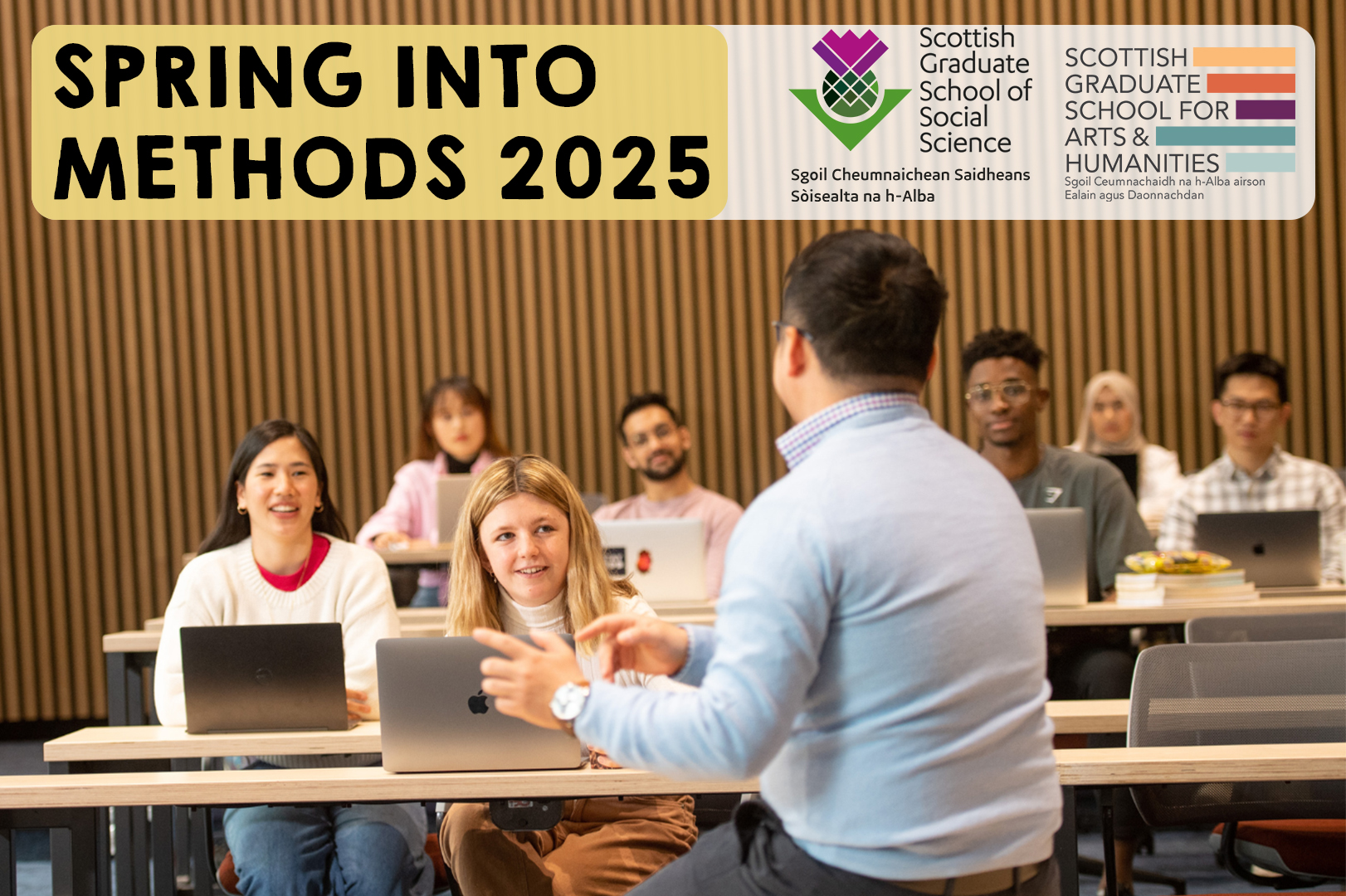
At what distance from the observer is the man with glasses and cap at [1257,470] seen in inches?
185

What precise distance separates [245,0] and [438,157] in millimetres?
3251

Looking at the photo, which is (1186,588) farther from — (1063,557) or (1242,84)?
(1242,84)

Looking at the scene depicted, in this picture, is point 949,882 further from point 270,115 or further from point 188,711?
point 270,115

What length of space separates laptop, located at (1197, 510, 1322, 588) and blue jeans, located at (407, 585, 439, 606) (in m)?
2.96

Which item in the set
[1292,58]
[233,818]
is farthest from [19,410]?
[1292,58]

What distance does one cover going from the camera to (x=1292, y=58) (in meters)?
3.69

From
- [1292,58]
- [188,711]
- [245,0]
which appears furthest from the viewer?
[245,0]

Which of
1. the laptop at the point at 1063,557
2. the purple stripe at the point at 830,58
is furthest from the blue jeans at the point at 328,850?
the purple stripe at the point at 830,58

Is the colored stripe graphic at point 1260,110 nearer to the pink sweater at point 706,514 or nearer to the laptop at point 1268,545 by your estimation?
the laptop at point 1268,545

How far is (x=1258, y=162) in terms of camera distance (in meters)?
3.59

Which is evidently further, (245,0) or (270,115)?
(245,0)

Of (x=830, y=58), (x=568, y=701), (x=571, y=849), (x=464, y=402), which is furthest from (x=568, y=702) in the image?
(x=464, y=402)

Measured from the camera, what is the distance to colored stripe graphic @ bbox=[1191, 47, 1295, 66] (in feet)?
11.7

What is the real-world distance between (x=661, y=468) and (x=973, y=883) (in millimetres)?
3765
